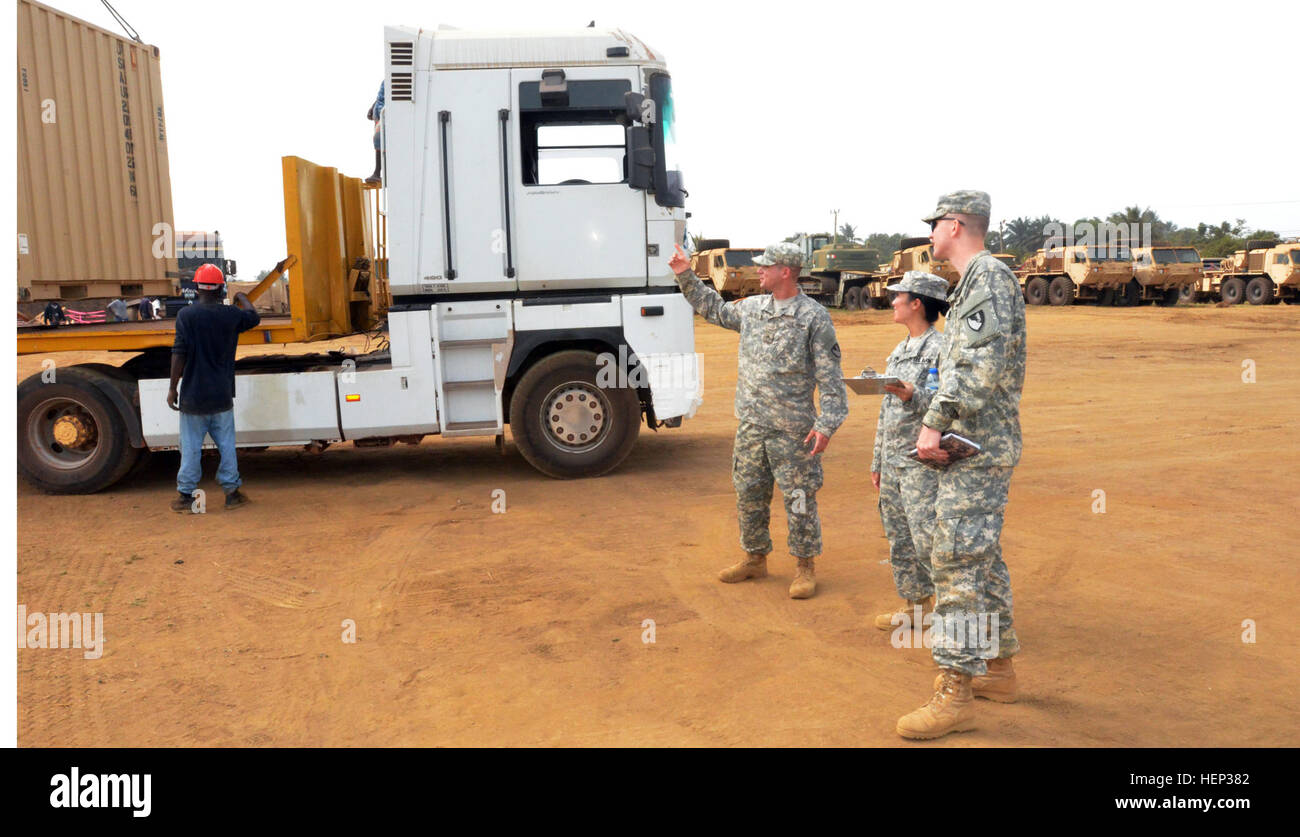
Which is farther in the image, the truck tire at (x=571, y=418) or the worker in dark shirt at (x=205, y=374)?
the truck tire at (x=571, y=418)

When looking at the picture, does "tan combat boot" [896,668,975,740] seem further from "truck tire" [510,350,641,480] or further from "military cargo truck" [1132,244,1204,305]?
"military cargo truck" [1132,244,1204,305]

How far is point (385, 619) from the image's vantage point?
206 inches

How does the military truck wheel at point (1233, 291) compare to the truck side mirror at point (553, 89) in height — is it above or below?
below

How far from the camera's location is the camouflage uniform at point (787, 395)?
526cm

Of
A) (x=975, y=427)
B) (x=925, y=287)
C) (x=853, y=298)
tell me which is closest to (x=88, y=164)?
(x=925, y=287)

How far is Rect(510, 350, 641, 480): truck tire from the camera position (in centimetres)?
819

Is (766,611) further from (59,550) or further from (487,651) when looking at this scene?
(59,550)

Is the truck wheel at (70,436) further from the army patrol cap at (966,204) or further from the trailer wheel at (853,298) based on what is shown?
the trailer wheel at (853,298)

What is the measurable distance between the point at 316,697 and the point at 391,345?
4194 millimetres

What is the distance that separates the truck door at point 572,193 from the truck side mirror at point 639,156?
27 cm

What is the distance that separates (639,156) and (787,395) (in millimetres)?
3017

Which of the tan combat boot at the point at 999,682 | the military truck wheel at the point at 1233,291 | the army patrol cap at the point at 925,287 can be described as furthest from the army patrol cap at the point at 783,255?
the military truck wheel at the point at 1233,291

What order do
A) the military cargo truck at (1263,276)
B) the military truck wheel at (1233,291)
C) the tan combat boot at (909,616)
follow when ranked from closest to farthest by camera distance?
the tan combat boot at (909,616) → the military cargo truck at (1263,276) → the military truck wheel at (1233,291)
